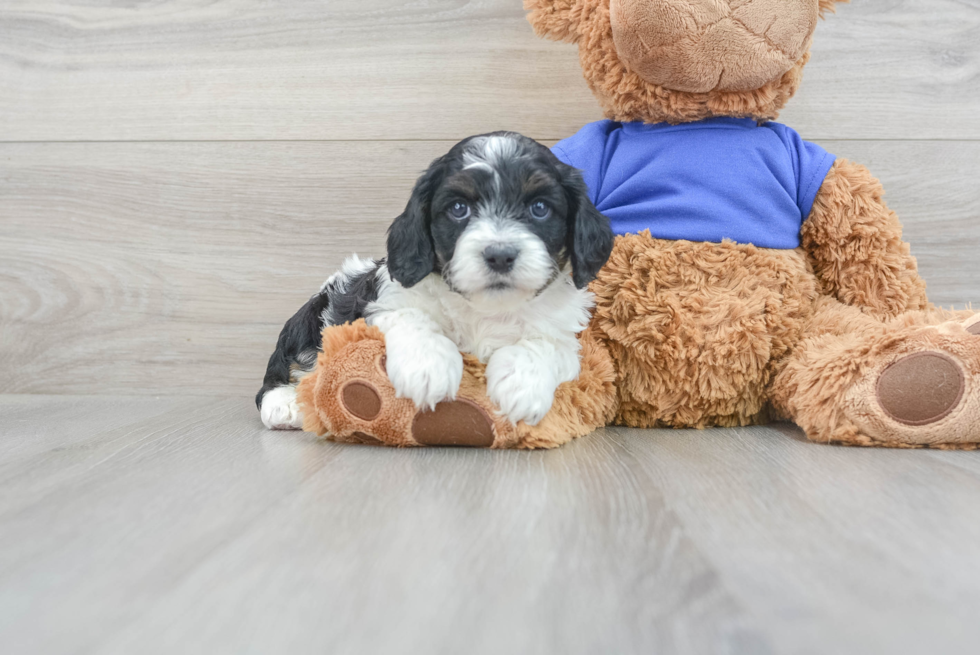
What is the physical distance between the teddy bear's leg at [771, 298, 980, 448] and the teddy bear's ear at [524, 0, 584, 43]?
0.97 metres

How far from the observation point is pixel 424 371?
139cm

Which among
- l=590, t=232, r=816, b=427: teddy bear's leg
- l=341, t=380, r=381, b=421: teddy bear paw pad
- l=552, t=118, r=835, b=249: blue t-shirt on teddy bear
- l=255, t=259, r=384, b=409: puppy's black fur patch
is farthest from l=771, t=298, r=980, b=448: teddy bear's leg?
l=255, t=259, r=384, b=409: puppy's black fur patch

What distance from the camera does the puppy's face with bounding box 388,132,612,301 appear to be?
4.48 ft

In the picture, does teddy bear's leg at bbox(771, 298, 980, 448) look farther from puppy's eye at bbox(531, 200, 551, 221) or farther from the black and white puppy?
puppy's eye at bbox(531, 200, 551, 221)

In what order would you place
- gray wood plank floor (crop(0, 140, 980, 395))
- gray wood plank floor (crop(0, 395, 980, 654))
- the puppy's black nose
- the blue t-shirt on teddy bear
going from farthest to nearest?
gray wood plank floor (crop(0, 140, 980, 395)), the blue t-shirt on teddy bear, the puppy's black nose, gray wood plank floor (crop(0, 395, 980, 654))

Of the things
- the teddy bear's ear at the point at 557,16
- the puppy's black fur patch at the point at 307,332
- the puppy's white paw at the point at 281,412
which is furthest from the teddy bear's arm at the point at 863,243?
the puppy's white paw at the point at 281,412

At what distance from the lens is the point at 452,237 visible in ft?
4.77

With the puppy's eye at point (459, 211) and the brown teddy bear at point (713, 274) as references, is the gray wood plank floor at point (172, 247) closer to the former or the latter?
the brown teddy bear at point (713, 274)

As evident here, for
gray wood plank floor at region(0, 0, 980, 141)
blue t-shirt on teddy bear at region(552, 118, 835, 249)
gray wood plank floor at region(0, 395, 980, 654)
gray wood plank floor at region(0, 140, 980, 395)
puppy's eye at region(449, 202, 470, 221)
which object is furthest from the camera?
gray wood plank floor at region(0, 140, 980, 395)

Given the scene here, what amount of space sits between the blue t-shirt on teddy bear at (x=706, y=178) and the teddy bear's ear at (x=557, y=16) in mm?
254

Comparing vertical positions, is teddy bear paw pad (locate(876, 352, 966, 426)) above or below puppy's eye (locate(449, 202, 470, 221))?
below

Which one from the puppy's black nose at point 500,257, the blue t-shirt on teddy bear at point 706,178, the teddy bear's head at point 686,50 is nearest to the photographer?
the puppy's black nose at point 500,257

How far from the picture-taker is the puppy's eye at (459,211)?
1454 mm

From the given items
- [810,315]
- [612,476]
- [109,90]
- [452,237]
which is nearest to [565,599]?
[612,476]
